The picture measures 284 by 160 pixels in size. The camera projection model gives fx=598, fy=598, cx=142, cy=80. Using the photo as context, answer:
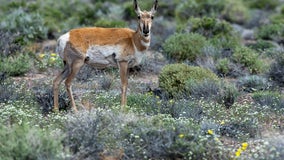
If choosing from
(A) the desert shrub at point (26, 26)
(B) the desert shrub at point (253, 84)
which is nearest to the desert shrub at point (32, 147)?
(B) the desert shrub at point (253, 84)

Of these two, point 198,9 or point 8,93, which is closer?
point 8,93

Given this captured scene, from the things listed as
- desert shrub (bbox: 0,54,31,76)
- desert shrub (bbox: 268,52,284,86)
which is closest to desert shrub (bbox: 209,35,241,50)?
desert shrub (bbox: 268,52,284,86)

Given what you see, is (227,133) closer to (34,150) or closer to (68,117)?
(68,117)

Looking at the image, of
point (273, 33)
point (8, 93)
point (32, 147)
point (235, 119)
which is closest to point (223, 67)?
point (235, 119)

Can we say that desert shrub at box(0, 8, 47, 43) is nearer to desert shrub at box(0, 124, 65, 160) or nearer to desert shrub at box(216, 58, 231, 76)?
desert shrub at box(216, 58, 231, 76)

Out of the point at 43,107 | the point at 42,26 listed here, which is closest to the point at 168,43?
the point at 42,26

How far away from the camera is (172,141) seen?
24.8ft

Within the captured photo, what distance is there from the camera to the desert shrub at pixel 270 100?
34.0 ft

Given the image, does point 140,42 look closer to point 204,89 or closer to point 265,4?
point 204,89

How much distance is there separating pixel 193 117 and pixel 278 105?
5.98 ft

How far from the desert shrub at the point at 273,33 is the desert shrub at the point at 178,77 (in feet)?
22.6

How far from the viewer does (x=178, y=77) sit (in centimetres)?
1148

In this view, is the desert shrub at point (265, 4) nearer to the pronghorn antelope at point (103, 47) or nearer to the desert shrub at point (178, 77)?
the desert shrub at point (178, 77)

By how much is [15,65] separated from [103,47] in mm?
3706
